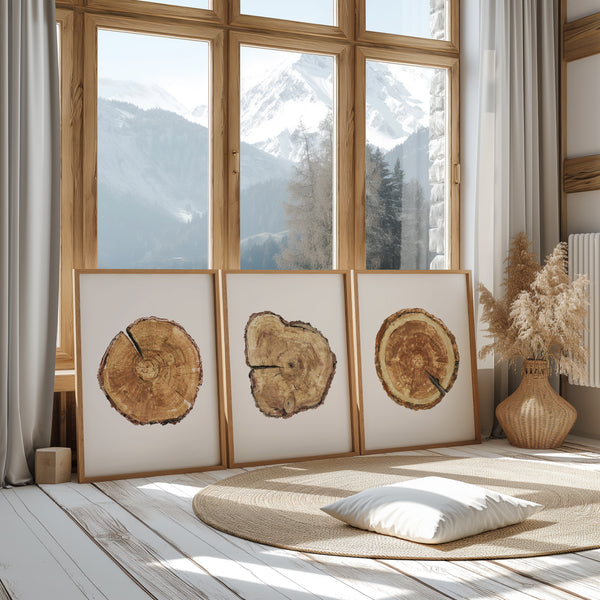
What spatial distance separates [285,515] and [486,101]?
8.88 feet

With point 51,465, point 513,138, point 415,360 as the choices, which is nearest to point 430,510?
point 51,465

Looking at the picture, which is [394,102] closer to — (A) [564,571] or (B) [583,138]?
(B) [583,138]

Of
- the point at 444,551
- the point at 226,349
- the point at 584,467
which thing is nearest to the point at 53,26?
the point at 226,349

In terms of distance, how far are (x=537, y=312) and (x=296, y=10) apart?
6.58 ft

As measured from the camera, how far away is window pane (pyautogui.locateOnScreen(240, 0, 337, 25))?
4340 millimetres

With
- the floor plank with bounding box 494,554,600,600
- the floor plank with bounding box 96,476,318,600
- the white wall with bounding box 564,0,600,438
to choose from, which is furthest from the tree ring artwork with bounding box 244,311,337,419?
the floor plank with bounding box 494,554,600,600

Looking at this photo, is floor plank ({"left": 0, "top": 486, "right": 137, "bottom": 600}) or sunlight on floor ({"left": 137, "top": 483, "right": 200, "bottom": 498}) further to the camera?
sunlight on floor ({"left": 137, "top": 483, "right": 200, "bottom": 498})

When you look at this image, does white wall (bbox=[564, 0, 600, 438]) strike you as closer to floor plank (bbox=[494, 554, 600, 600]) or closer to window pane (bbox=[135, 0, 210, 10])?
window pane (bbox=[135, 0, 210, 10])

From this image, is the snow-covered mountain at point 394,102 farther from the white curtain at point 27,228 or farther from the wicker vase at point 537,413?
the white curtain at point 27,228

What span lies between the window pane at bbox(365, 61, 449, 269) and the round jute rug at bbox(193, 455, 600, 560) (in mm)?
1247

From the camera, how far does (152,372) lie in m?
3.80

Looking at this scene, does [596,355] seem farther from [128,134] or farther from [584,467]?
[128,134]

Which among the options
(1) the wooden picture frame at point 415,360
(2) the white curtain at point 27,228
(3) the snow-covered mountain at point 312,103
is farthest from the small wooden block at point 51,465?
(3) the snow-covered mountain at point 312,103

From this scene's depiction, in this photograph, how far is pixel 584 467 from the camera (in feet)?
12.6
